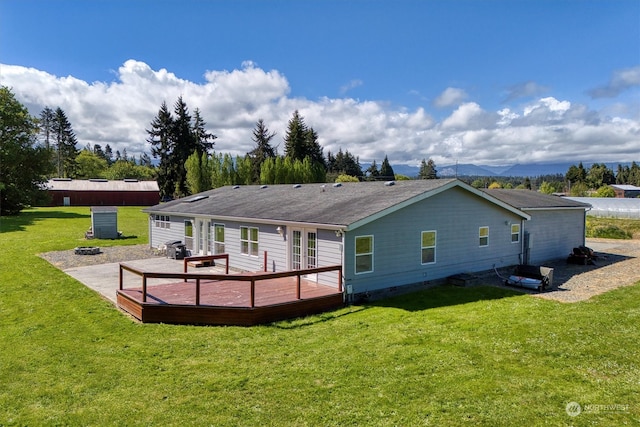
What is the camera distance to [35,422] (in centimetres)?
525

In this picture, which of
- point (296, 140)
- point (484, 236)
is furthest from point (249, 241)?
point (296, 140)

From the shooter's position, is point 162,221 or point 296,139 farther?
point 296,139

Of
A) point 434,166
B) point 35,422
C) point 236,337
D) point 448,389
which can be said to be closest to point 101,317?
point 236,337

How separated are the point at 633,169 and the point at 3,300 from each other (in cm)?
12926

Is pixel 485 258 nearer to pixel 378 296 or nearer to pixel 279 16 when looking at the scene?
pixel 378 296

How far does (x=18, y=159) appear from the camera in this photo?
39.8 m

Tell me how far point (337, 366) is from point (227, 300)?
4.34 m

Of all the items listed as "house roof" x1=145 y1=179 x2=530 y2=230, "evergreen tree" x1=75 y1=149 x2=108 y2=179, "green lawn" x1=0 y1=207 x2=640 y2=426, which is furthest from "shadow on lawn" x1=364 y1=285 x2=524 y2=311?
"evergreen tree" x1=75 y1=149 x2=108 y2=179

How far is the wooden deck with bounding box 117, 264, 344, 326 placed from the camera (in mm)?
9461

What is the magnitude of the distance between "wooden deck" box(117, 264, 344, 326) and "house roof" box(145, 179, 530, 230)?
1900mm

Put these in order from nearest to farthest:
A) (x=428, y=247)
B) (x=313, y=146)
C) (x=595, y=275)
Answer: (x=428, y=247), (x=595, y=275), (x=313, y=146)

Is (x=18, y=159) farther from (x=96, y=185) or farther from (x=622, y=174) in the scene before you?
(x=622, y=174)

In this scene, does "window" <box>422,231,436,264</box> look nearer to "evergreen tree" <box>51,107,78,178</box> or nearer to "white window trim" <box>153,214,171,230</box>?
"white window trim" <box>153,214,171,230</box>

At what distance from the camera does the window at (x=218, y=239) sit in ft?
54.7
